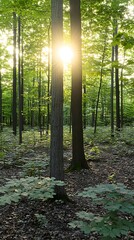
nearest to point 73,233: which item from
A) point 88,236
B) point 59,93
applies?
point 88,236

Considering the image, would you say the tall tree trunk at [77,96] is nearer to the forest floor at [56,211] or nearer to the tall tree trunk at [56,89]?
the forest floor at [56,211]

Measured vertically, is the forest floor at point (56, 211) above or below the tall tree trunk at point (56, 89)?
below

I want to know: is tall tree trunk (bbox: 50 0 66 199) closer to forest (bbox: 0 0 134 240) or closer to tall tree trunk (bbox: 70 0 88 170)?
forest (bbox: 0 0 134 240)

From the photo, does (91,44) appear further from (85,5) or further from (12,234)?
(12,234)

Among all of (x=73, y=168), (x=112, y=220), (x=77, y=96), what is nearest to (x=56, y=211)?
(x=112, y=220)

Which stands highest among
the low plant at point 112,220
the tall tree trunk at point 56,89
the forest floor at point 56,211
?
the tall tree trunk at point 56,89

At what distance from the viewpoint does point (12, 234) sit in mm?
4398

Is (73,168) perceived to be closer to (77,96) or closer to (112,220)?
(77,96)

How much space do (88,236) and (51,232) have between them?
2.26 ft

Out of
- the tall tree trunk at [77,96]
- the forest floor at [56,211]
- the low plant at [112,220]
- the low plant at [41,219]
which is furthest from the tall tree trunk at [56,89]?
the tall tree trunk at [77,96]

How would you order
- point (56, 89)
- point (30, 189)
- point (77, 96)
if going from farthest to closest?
1. point (77, 96)
2. point (56, 89)
3. point (30, 189)

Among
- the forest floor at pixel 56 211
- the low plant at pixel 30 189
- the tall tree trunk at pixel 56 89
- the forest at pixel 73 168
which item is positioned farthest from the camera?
the tall tree trunk at pixel 56 89

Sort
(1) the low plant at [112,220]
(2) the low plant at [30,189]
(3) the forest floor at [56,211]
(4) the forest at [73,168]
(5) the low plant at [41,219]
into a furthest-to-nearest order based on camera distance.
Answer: (5) the low plant at [41,219]
(3) the forest floor at [56,211]
(2) the low plant at [30,189]
(4) the forest at [73,168]
(1) the low plant at [112,220]

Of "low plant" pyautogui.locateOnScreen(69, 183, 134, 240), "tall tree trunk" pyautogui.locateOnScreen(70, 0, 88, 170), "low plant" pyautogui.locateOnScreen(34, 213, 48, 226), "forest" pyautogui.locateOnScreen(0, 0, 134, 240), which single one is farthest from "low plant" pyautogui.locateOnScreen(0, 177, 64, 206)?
"tall tree trunk" pyautogui.locateOnScreen(70, 0, 88, 170)
